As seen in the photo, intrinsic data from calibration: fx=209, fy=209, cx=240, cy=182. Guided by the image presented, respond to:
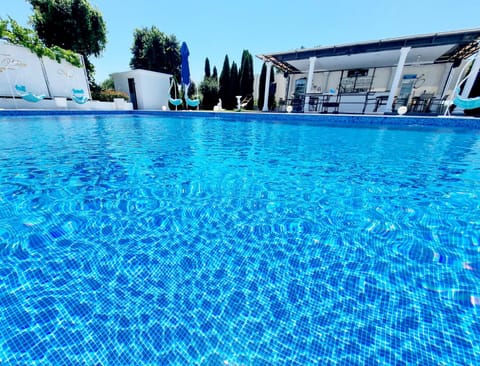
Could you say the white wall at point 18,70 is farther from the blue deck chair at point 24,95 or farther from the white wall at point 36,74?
the blue deck chair at point 24,95

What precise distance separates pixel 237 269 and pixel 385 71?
15787 mm

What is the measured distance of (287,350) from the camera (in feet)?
2.97

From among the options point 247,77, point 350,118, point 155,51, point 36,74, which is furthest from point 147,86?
point 350,118

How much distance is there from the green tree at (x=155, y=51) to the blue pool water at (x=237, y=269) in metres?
19.7

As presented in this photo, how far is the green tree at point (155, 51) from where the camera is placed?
18.8m

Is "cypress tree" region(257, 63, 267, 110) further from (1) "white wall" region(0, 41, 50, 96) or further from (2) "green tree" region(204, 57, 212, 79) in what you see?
(1) "white wall" region(0, 41, 50, 96)

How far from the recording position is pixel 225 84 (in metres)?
17.1

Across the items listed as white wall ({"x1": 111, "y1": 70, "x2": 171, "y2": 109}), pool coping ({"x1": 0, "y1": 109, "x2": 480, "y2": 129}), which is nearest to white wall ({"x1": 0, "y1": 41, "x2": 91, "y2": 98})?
pool coping ({"x1": 0, "y1": 109, "x2": 480, "y2": 129})

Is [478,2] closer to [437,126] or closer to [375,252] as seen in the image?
[437,126]

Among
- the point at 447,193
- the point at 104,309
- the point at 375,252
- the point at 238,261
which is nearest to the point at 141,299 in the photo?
the point at 104,309

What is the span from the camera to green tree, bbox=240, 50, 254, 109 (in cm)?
1659

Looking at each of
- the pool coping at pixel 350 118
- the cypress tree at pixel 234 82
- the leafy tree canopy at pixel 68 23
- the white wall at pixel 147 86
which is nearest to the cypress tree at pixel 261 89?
the cypress tree at pixel 234 82

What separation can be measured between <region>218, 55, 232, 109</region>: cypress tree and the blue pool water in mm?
16015

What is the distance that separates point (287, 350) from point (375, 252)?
990 millimetres
